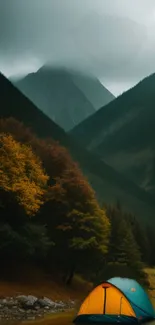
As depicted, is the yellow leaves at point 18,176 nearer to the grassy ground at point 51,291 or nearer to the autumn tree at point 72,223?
the autumn tree at point 72,223

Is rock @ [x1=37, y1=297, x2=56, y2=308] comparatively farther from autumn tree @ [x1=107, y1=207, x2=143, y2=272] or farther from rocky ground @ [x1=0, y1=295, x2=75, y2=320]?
autumn tree @ [x1=107, y1=207, x2=143, y2=272]

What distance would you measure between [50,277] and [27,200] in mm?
8701

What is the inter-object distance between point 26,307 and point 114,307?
6271mm

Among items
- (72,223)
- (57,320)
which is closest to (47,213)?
(72,223)

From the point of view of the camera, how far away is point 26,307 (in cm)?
2639

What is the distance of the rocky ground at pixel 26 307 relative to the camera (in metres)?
24.2

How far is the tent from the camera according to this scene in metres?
22.5

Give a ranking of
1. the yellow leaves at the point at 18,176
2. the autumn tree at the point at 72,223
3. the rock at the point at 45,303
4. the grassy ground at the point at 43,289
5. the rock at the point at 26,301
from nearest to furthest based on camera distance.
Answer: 1. the rock at the point at 26,301
2. the rock at the point at 45,303
3. the grassy ground at the point at 43,289
4. the yellow leaves at the point at 18,176
5. the autumn tree at the point at 72,223

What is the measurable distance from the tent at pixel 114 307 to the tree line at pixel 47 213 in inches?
501

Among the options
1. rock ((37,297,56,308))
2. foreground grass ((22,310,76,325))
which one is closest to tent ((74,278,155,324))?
foreground grass ((22,310,76,325))

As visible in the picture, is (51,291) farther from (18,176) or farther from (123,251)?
(123,251)

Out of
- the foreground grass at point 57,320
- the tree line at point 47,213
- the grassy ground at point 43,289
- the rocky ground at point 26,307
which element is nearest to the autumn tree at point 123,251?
the tree line at point 47,213

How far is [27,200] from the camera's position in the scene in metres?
36.7

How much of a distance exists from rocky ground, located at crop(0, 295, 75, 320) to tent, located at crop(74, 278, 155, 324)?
3121 millimetres
